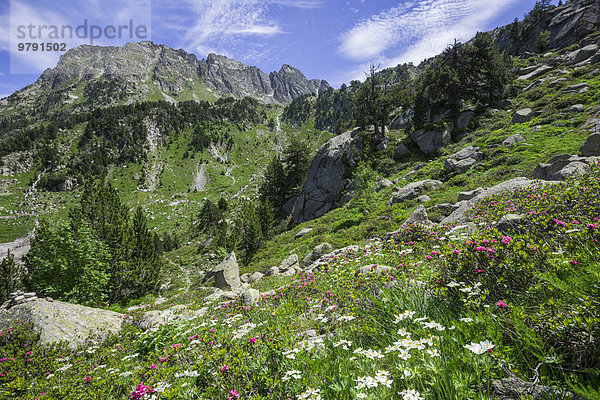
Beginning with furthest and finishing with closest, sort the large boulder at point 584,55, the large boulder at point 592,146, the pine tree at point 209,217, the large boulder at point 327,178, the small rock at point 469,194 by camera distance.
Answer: the pine tree at point 209,217 < the large boulder at point 584,55 < the large boulder at point 327,178 < the small rock at point 469,194 < the large boulder at point 592,146

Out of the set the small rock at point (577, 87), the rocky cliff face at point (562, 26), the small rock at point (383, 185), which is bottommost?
the small rock at point (383, 185)

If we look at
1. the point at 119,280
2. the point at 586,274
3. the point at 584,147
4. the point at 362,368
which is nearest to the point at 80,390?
the point at 362,368

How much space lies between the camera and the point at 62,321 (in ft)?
26.6

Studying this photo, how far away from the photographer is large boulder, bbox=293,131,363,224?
36.8 metres

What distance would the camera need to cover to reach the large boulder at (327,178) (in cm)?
3675

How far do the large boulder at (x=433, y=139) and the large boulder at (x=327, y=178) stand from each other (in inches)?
367

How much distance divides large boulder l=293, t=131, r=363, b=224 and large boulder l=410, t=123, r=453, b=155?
9318mm

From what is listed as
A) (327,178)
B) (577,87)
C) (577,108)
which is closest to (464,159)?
(577,108)

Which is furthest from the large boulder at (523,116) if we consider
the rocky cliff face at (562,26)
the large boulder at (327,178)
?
the rocky cliff face at (562,26)

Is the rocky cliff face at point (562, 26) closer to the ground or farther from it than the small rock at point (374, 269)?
farther from it

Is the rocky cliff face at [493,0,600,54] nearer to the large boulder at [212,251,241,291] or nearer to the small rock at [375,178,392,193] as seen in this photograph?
the small rock at [375,178,392,193]

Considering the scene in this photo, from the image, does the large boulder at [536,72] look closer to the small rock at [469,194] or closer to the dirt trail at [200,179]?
the small rock at [469,194]

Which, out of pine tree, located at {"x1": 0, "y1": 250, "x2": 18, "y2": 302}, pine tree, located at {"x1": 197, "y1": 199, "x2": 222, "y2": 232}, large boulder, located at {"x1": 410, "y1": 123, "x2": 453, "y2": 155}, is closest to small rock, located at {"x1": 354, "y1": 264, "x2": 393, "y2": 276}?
pine tree, located at {"x1": 0, "y1": 250, "x2": 18, "y2": 302}

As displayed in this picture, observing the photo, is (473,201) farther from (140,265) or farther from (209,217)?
(209,217)
